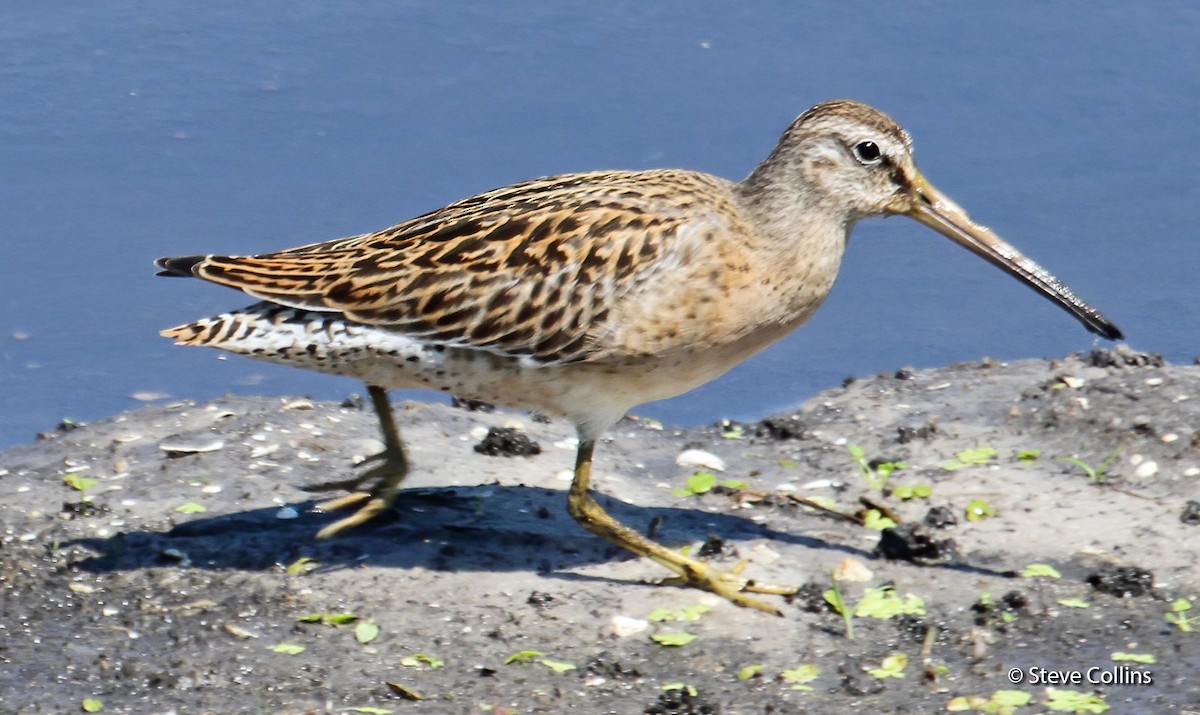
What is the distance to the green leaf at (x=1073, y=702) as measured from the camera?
5.04m

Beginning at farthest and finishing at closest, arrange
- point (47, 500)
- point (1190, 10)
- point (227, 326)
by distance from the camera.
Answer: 1. point (1190, 10)
2. point (47, 500)
3. point (227, 326)

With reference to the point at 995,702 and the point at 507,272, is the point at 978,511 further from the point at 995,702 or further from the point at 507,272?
the point at 507,272

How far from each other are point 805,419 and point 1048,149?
8.22 ft

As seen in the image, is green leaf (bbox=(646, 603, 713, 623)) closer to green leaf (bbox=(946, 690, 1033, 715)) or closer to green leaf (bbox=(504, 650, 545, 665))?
green leaf (bbox=(504, 650, 545, 665))

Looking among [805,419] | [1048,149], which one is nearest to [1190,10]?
[1048,149]

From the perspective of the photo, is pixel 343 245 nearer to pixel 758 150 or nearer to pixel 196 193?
pixel 196 193

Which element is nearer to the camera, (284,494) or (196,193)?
(284,494)

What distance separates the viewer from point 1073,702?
5078 mm

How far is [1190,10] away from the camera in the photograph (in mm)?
10148

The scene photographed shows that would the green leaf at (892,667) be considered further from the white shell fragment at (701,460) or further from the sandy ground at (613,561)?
the white shell fragment at (701,460)

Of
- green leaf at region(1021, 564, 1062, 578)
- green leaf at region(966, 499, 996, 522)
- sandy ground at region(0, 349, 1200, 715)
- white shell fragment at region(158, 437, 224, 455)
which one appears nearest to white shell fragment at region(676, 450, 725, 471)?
sandy ground at region(0, 349, 1200, 715)

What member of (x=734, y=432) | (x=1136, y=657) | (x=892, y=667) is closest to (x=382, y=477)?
(x=734, y=432)

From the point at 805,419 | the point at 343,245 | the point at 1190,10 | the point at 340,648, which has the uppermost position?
the point at 1190,10

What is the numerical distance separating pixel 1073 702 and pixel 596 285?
2011 mm
